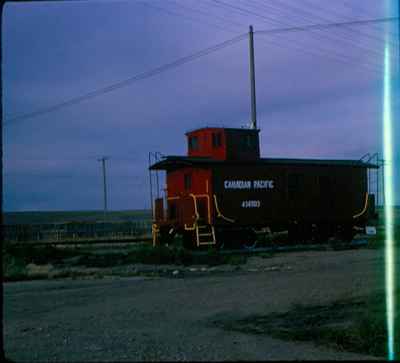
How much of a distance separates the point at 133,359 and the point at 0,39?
3.64 metres

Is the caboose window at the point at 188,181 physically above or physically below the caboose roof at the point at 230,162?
below

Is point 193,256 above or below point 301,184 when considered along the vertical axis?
below

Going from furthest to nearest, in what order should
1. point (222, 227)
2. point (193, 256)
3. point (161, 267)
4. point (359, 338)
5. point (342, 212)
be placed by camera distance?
point (342, 212) < point (222, 227) < point (193, 256) < point (161, 267) < point (359, 338)

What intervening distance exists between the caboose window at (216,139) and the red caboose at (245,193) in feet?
0.04

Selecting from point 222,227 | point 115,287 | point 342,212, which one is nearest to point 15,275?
point 115,287

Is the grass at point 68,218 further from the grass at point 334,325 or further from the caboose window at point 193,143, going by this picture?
the grass at point 334,325

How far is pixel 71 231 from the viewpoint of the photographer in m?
48.1

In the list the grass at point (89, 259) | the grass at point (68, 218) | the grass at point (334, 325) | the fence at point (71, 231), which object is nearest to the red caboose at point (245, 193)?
the grass at point (89, 259)

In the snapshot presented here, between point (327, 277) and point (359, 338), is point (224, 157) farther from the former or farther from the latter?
point (359, 338)

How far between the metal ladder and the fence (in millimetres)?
17808

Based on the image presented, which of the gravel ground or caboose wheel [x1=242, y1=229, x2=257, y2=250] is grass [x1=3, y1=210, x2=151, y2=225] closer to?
caboose wheel [x1=242, y1=229, x2=257, y2=250]

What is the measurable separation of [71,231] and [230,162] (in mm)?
24115

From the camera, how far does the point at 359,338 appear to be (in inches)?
332

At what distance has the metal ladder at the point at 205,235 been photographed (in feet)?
86.1
